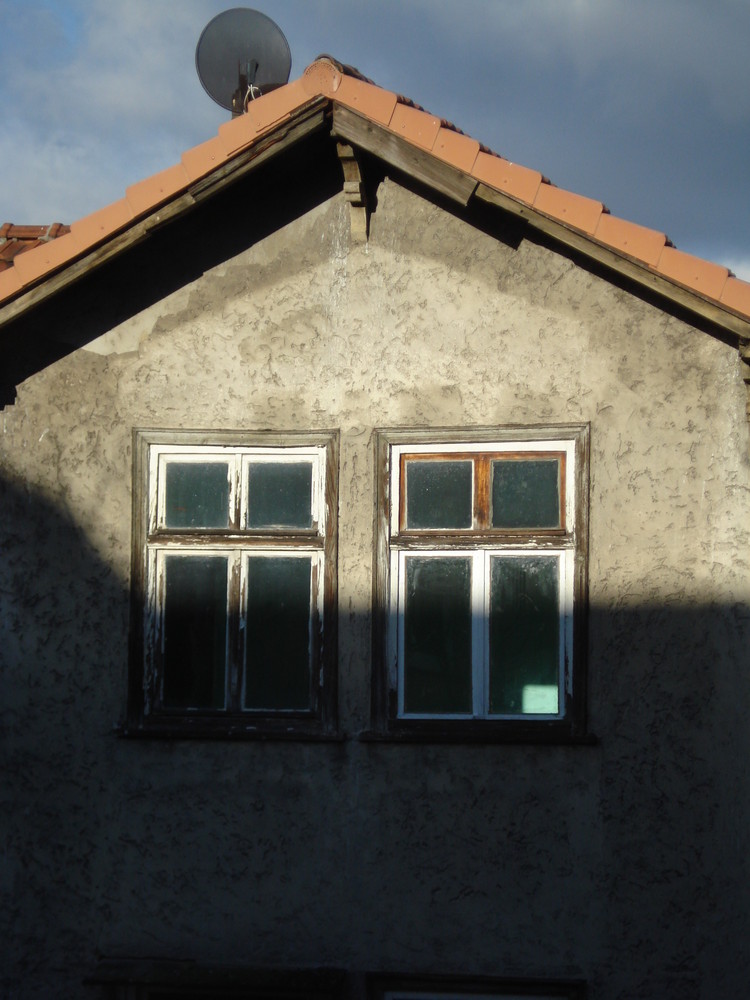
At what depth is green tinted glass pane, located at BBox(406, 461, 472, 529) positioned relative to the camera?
5.62 metres

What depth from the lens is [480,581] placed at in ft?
18.3

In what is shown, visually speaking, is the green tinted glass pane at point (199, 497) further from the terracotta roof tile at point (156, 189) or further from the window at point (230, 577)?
the terracotta roof tile at point (156, 189)

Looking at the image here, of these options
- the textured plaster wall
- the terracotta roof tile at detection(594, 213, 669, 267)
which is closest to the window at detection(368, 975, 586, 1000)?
the textured plaster wall

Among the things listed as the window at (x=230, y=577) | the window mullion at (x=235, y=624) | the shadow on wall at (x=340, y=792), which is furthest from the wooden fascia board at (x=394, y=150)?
the shadow on wall at (x=340, y=792)

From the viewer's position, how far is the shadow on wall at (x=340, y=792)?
5238 mm

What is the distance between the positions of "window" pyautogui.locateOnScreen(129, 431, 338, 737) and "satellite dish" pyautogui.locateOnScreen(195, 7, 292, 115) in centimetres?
268

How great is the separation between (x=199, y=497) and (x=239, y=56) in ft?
10.1

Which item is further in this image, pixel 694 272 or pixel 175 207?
pixel 175 207

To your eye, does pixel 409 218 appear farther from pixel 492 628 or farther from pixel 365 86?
pixel 492 628

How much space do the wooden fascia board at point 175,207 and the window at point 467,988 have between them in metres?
3.54

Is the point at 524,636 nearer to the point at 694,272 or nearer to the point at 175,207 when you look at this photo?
the point at 694,272

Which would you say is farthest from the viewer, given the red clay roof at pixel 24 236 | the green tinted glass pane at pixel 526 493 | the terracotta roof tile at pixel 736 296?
the red clay roof at pixel 24 236

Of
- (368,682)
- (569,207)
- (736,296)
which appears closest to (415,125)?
(569,207)

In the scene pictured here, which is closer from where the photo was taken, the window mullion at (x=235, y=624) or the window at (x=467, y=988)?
the window at (x=467, y=988)
